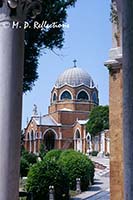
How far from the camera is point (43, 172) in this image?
48.9 ft

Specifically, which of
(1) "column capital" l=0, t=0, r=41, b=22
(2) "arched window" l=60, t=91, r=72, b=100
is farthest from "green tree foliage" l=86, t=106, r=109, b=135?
(1) "column capital" l=0, t=0, r=41, b=22

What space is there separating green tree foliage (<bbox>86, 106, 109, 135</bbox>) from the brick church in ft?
14.9

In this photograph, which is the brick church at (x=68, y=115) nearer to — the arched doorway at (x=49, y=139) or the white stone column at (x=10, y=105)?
the arched doorway at (x=49, y=139)

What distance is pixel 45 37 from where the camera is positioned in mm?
7602

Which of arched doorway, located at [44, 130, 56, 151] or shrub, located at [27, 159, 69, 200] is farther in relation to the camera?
arched doorway, located at [44, 130, 56, 151]

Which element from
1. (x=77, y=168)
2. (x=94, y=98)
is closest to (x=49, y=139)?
(x=94, y=98)

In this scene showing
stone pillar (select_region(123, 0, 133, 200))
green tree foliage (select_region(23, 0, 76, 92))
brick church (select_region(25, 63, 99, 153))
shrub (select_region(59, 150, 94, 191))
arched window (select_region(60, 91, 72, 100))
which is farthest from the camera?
arched window (select_region(60, 91, 72, 100))

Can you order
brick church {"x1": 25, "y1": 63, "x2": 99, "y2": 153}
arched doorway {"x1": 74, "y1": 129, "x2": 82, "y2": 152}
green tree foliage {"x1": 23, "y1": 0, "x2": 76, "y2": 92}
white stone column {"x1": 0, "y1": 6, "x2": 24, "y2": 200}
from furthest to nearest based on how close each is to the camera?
brick church {"x1": 25, "y1": 63, "x2": 99, "y2": 153}, arched doorway {"x1": 74, "y1": 129, "x2": 82, "y2": 152}, green tree foliage {"x1": 23, "y1": 0, "x2": 76, "y2": 92}, white stone column {"x1": 0, "y1": 6, "x2": 24, "y2": 200}

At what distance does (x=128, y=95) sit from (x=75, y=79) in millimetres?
61021

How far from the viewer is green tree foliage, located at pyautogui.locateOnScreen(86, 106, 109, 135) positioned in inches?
2237

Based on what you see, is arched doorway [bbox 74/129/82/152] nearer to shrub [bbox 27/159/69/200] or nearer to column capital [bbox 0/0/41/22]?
shrub [bbox 27/159/69/200]

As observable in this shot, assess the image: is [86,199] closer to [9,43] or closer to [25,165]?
[25,165]

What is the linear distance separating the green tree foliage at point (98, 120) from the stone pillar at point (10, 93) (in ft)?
175

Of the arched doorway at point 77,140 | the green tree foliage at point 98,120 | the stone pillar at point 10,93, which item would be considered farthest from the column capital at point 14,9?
the arched doorway at point 77,140
